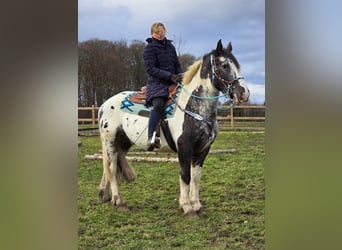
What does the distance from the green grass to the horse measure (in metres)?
0.05

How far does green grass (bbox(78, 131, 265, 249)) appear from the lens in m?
2.48

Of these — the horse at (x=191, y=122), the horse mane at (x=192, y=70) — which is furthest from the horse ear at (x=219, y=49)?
the horse mane at (x=192, y=70)

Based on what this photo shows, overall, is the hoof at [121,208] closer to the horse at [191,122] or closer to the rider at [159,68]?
the horse at [191,122]

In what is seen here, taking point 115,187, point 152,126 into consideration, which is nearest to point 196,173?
point 152,126

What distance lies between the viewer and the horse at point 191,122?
2.50m

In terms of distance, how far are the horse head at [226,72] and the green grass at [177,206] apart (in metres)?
0.27

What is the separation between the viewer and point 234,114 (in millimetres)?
2531

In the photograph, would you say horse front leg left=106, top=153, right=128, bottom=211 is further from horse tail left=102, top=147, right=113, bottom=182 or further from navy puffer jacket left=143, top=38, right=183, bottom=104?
navy puffer jacket left=143, top=38, right=183, bottom=104

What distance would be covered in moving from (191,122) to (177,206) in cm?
55

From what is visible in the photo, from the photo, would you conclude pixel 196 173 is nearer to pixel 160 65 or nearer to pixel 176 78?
pixel 176 78
